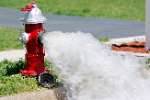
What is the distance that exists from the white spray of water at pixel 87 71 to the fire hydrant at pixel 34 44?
0.18m

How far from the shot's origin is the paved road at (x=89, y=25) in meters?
13.8

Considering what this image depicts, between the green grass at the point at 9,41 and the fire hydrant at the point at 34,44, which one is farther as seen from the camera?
the green grass at the point at 9,41

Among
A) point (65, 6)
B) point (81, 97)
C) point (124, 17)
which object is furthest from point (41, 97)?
point (65, 6)

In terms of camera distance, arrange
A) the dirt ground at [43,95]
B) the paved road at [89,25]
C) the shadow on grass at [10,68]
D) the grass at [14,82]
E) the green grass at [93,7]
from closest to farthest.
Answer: the dirt ground at [43,95]
the grass at [14,82]
the shadow on grass at [10,68]
the paved road at [89,25]
the green grass at [93,7]

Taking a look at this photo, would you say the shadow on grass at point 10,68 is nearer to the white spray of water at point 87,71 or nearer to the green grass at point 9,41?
the white spray of water at point 87,71

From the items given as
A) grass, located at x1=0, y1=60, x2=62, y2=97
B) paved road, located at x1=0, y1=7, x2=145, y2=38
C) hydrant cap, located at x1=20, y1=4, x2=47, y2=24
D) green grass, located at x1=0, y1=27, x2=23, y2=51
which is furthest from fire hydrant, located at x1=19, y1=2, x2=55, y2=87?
paved road, located at x1=0, y1=7, x2=145, y2=38

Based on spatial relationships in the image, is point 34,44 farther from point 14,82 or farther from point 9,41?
point 9,41

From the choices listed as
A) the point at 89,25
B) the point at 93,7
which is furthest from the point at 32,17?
the point at 93,7

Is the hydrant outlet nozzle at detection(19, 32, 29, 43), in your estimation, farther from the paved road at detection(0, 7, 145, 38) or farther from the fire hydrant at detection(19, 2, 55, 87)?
the paved road at detection(0, 7, 145, 38)

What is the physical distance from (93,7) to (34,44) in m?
18.1

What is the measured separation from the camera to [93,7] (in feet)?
76.3

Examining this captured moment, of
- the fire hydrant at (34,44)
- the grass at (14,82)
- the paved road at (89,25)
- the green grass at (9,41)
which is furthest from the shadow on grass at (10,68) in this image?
the paved road at (89,25)

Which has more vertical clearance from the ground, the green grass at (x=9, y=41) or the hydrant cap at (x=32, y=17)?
the hydrant cap at (x=32, y=17)

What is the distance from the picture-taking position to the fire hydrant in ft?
17.5
